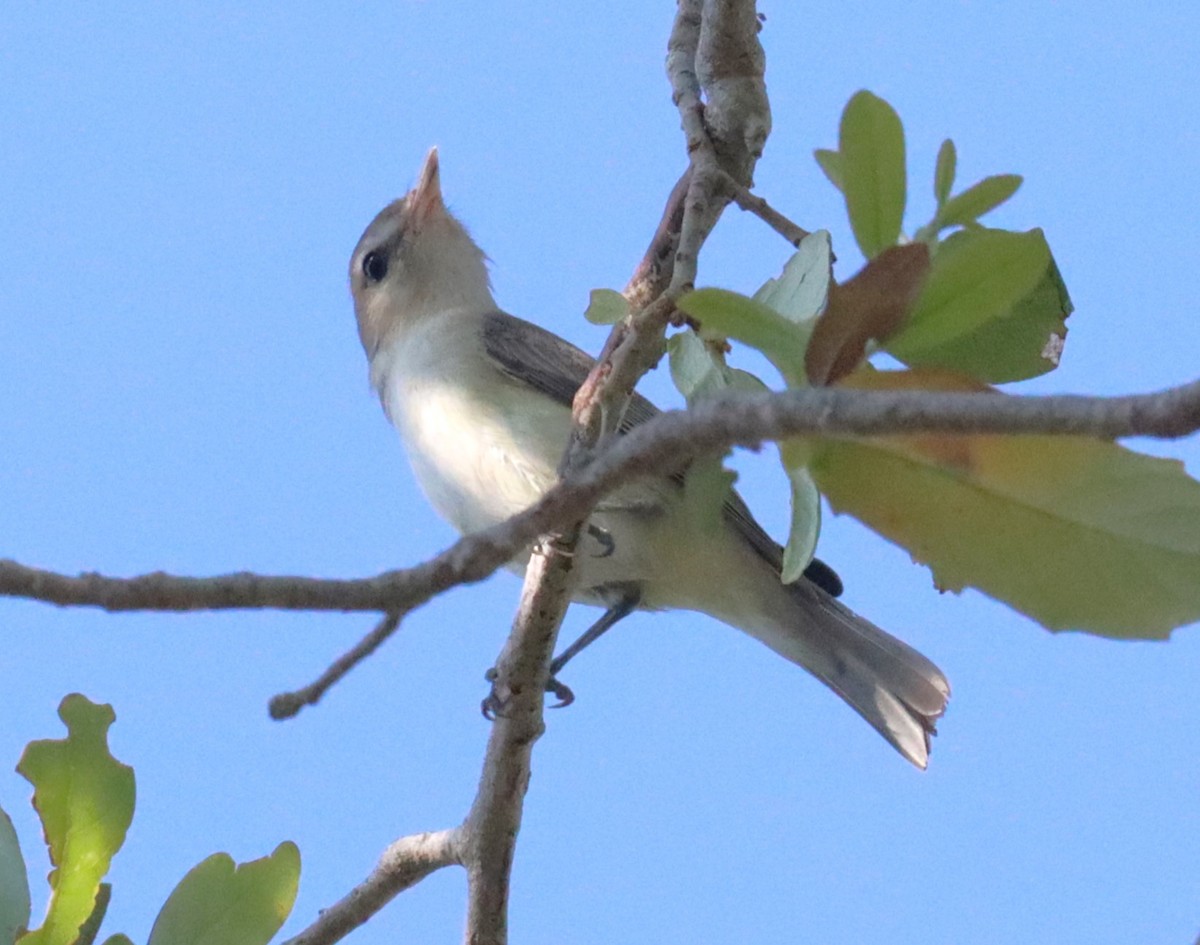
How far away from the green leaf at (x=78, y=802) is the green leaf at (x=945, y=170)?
1.42 metres

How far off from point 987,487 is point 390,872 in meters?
2.31

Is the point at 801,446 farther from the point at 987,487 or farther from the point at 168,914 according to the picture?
the point at 168,914

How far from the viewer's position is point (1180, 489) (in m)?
1.69

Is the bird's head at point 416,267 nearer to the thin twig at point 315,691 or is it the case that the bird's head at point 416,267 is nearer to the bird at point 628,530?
the bird at point 628,530

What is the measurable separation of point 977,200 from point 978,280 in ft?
0.27

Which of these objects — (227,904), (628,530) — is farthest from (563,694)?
(227,904)

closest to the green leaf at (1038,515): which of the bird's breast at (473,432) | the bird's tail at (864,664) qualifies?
the bird's breast at (473,432)

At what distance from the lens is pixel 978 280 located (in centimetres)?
165

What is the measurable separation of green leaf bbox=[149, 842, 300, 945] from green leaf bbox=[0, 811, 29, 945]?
0.19 meters

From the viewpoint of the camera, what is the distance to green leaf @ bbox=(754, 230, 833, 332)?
76.3 inches

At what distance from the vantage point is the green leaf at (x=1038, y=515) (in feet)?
5.56

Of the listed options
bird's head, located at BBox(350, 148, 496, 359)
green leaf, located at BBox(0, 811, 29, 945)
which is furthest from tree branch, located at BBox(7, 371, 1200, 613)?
bird's head, located at BBox(350, 148, 496, 359)

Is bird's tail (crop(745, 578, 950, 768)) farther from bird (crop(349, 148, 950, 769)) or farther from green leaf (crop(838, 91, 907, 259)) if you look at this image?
green leaf (crop(838, 91, 907, 259))

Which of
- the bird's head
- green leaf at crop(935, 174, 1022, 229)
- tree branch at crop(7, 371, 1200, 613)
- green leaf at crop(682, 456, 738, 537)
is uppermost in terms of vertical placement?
the bird's head
